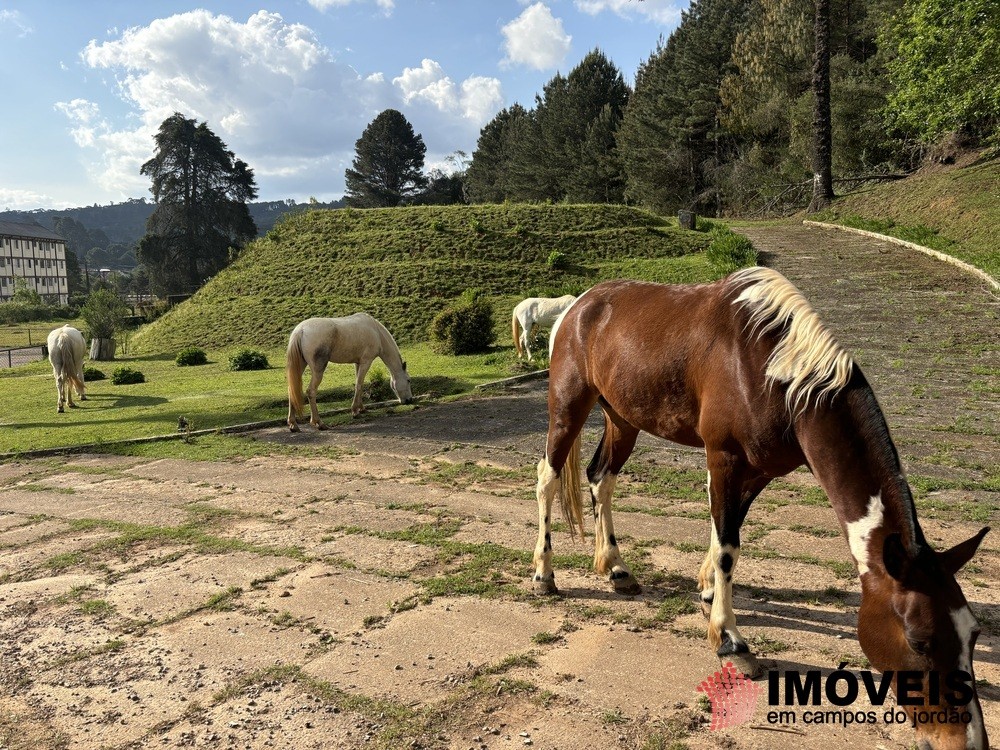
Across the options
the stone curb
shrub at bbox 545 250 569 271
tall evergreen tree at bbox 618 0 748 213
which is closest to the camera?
the stone curb

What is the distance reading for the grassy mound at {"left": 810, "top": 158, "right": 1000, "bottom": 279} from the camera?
19.1m

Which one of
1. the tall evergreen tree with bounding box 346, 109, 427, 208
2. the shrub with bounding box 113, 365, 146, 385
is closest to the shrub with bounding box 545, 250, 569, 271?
the shrub with bounding box 113, 365, 146, 385

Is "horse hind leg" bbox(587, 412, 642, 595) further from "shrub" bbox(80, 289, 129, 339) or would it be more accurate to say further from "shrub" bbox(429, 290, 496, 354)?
"shrub" bbox(80, 289, 129, 339)

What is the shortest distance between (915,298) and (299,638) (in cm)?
1649

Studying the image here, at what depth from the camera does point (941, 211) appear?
2219 cm

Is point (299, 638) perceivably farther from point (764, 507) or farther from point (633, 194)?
point (633, 194)

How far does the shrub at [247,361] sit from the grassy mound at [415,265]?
4.18 metres

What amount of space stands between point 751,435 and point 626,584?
1.76 metres

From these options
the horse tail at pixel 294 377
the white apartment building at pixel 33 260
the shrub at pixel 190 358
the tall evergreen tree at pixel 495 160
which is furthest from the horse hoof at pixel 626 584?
the white apartment building at pixel 33 260

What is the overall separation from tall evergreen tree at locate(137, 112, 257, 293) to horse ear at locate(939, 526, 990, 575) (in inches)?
2352

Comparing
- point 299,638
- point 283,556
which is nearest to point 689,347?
point 299,638

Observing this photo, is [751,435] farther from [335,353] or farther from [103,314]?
[103,314]

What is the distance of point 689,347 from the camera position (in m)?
4.35
